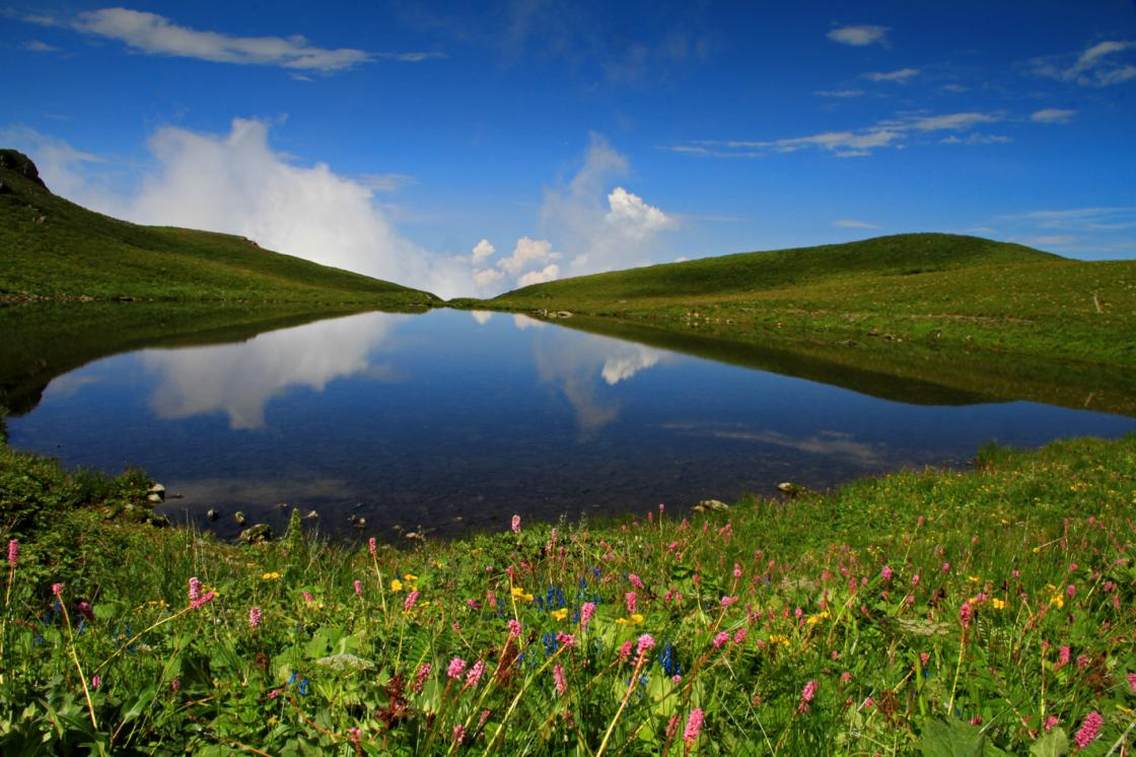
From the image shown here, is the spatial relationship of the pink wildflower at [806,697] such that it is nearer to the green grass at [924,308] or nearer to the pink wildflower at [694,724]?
the pink wildflower at [694,724]

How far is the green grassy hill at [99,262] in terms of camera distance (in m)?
76.3

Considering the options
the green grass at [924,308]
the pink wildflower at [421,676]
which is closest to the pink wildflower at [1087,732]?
the pink wildflower at [421,676]

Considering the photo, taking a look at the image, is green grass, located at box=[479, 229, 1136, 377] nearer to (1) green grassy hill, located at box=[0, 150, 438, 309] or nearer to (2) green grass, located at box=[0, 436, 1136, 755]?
(2) green grass, located at box=[0, 436, 1136, 755]

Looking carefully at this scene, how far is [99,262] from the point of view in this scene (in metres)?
91.8

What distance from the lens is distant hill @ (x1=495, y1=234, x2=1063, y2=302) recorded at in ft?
395

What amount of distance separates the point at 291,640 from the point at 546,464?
1362cm

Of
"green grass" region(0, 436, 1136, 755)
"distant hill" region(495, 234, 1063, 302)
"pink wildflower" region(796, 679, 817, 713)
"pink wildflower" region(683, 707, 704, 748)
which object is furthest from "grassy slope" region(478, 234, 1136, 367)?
"pink wildflower" region(683, 707, 704, 748)

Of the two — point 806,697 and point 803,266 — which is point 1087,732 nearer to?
point 806,697

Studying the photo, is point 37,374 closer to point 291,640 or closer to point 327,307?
point 291,640

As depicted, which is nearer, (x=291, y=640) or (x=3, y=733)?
(x=3, y=733)

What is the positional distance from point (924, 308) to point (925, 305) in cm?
156

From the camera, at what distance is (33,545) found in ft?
24.6

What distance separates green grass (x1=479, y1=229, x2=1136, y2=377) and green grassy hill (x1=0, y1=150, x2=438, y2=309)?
4395 centimetres

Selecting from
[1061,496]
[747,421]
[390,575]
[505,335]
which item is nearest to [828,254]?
[505,335]
